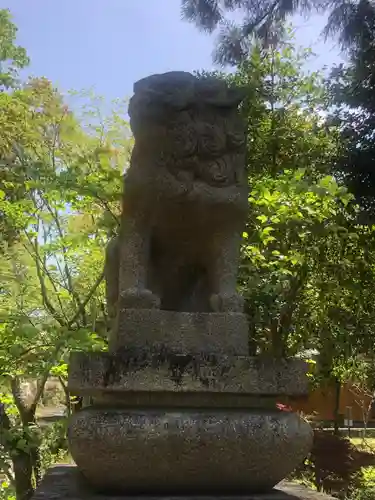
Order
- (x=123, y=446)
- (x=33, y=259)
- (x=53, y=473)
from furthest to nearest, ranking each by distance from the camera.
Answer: (x=33, y=259) → (x=53, y=473) → (x=123, y=446)

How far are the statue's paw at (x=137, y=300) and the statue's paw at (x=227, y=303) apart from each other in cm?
31

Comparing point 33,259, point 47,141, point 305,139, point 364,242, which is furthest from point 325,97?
point 33,259

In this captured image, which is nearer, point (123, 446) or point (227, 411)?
point (123, 446)

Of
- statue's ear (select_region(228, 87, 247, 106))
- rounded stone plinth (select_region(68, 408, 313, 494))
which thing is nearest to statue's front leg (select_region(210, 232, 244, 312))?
rounded stone plinth (select_region(68, 408, 313, 494))

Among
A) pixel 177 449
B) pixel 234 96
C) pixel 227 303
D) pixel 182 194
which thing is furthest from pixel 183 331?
pixel 234 96

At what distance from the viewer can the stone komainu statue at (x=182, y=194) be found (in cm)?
287

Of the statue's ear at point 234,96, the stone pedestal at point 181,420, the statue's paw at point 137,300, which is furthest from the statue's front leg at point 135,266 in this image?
the statue's ear at point 234,96

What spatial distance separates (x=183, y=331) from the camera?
8.82ft

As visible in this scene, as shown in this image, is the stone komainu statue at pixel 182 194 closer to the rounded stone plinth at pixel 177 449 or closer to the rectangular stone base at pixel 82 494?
the rounded stone plinth at pixel 177 449

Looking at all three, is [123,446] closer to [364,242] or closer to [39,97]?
[364,242]

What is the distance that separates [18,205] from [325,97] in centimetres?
493

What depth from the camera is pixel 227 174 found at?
2990mm

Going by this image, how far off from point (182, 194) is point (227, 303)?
0.59 metres

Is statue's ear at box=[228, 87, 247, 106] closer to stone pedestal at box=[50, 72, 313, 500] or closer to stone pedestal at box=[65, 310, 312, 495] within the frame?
stone pedestal at box=[50, 72, 313, 500]
